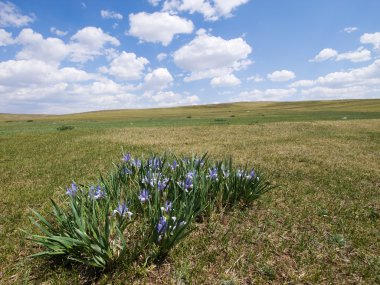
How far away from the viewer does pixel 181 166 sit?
480cm

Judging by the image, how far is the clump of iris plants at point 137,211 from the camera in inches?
115

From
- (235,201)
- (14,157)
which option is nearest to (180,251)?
(235,201)

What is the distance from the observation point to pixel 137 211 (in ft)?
13.1

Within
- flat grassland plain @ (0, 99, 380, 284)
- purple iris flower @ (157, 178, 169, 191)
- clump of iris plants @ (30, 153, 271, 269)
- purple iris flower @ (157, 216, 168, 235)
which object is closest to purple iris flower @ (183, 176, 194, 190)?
clump of iris plants @ (30, 153, 271, 269)

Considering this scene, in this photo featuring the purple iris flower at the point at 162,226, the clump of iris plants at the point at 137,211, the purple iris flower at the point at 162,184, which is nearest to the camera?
the clump of iris plants at the point at 137,211

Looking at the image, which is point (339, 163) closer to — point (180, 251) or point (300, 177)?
point (300, 177)

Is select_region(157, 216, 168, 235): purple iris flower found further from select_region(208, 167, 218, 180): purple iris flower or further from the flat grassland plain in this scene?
select_region(208, 167, 218, 180): purple iris flower

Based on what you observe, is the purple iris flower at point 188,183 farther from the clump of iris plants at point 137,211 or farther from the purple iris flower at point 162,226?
the purple iris flower at point 162,226

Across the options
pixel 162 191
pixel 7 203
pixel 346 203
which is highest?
pixel 162 191

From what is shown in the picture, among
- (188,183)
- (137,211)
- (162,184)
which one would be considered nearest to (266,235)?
(188,183)

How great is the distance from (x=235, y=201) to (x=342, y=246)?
1.65 m

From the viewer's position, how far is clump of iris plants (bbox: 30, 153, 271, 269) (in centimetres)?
291

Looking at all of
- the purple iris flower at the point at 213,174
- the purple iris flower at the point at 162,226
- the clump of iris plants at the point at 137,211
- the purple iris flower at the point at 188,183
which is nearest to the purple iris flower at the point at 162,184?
the clump of iris plants at the point at 137,211

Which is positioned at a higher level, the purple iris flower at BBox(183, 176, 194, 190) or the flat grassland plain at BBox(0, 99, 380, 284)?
the purple iris flower at BBox(183, 176, 194, 190)
